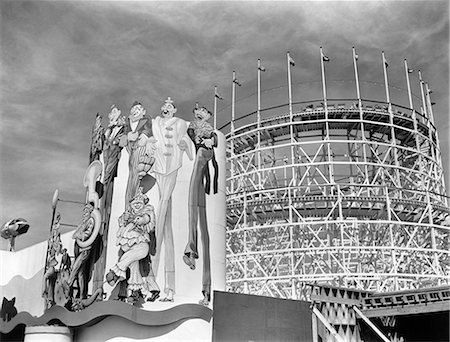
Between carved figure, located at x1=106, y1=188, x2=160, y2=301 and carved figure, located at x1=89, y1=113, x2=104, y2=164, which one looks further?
carved figure, located at x1=89, y1=113, x2=104, y2=164

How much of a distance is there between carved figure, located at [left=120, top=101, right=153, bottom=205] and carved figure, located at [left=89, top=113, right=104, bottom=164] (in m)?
1.53

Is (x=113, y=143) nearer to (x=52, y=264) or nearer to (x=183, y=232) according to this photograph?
(x=183, y=232)

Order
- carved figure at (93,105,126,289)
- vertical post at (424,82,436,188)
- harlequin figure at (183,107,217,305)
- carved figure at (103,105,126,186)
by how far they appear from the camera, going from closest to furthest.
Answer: harlequin figure at (183,107,217,305) → carved figure at (93,105,126,289) → carved figure at (103,105,126,186) → vertical post at (424,82,436,188)

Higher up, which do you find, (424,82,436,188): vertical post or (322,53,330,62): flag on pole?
(322,53,330,62): flag on pole

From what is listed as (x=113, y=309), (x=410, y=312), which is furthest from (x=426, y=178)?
(x=113, y=309)

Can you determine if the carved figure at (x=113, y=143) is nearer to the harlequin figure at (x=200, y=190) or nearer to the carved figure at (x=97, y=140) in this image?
the carved figure at (x=97, y=140)

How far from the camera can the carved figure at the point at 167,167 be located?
1703 cm

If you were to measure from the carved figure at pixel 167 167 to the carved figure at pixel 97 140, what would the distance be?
2.73 m

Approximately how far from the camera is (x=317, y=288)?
60.3 ft

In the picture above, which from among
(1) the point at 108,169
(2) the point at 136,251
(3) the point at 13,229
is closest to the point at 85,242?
(2) the point at 136,251

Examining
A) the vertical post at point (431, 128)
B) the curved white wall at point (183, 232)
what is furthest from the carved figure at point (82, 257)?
the vertical post at point (431, 128)

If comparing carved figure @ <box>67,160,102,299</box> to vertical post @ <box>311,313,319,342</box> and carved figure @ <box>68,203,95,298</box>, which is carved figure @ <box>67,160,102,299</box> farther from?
vertical post @ <box>311,313,319,342</box>

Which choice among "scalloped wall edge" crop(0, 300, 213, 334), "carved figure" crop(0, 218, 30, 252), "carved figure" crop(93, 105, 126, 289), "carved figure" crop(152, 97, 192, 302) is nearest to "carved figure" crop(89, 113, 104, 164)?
"carved figure" crop(93, 105, 126, 289)

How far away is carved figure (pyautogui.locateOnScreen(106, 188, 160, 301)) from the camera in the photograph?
16.5m
